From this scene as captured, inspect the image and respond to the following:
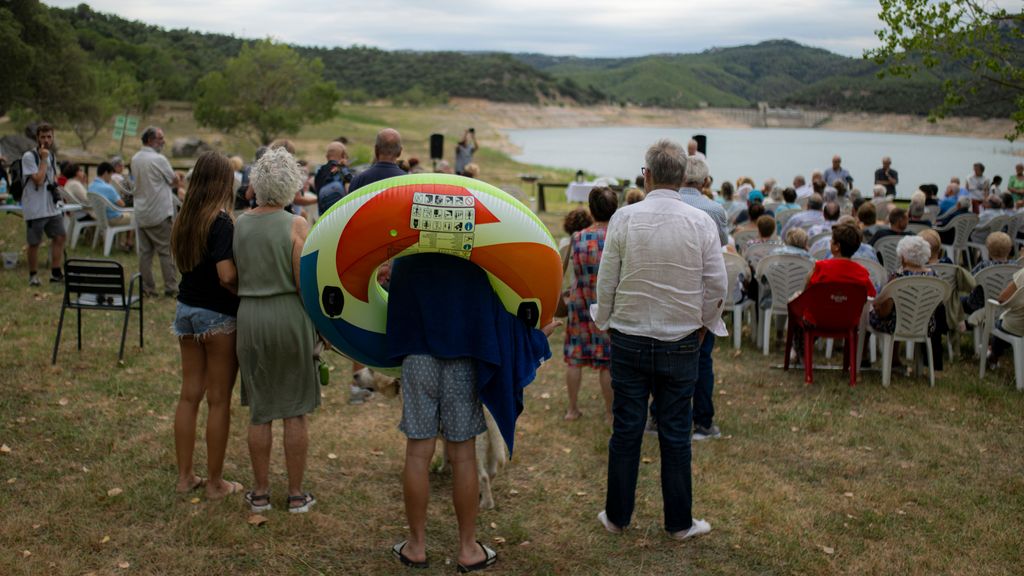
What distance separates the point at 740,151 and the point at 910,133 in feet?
133

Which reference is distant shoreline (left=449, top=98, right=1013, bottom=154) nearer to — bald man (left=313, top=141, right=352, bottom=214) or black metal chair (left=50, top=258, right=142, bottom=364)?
bald man (left=313, top=141, right=352, bottom=214)

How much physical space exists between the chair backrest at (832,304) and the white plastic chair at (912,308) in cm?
36

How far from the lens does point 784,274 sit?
7281 millimetres

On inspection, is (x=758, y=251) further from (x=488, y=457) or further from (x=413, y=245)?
(x=413, y=245)

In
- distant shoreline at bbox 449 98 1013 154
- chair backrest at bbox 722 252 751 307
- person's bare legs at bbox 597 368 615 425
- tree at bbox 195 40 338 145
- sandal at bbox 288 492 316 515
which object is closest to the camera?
sandal at bbox 288 492 316 515

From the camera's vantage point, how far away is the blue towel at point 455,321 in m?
3.34

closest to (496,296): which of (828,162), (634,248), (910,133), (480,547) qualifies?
(634,248)

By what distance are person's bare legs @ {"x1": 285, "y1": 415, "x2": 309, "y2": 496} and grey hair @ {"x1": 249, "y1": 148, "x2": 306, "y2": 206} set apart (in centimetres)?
101

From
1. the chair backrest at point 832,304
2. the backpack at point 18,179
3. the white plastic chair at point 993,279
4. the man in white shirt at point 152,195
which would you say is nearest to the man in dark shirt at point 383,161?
the chair backrest at point 832,304

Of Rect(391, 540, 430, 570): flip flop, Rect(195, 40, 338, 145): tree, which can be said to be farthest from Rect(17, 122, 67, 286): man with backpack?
Rect(195, 40, 338, 145): tree

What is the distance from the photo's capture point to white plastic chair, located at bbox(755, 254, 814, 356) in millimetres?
7223

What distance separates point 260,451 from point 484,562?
3.87 feet

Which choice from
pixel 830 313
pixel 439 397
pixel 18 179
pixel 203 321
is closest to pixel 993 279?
pixel 830 313

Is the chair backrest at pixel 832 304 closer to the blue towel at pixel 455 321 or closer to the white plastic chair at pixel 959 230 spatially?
the blue towel at pixel 455 321
